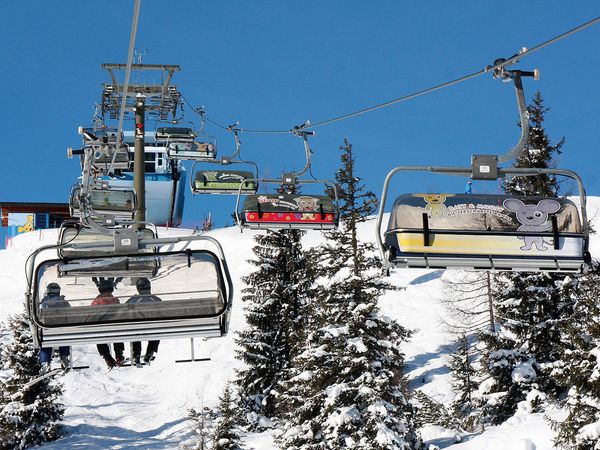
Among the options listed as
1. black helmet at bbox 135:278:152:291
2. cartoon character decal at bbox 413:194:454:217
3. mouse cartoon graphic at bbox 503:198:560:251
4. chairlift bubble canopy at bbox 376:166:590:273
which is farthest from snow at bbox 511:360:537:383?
black helmet at bbox 135:278:152:291

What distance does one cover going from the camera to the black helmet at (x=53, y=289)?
1163cm

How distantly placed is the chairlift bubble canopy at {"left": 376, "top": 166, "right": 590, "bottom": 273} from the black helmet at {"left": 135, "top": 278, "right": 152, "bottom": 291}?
3.05 meters

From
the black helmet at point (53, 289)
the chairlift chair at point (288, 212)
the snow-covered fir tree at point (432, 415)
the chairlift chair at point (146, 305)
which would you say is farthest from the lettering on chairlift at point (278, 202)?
the snow-covered fir tree at point (432, 415)

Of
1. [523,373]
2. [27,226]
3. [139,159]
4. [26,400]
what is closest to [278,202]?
[139,159]

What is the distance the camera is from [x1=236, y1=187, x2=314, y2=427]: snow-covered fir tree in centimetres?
4131

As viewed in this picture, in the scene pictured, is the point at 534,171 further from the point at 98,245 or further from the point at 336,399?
the point at 336,399

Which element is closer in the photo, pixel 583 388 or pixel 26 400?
pixel 583 388

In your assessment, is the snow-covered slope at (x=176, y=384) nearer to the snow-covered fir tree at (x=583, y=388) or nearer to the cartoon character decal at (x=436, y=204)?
the snow-covered fir tree at (x=583, y=388)

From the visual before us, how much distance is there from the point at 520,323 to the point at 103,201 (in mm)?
19089

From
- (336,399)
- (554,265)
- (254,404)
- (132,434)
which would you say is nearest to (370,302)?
(336,399)

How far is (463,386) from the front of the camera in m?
40.2

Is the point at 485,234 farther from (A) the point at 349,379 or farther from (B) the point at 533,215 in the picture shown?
(A) the point at 349,379

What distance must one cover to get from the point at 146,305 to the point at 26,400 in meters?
31.1

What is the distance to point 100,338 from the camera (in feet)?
37.5
